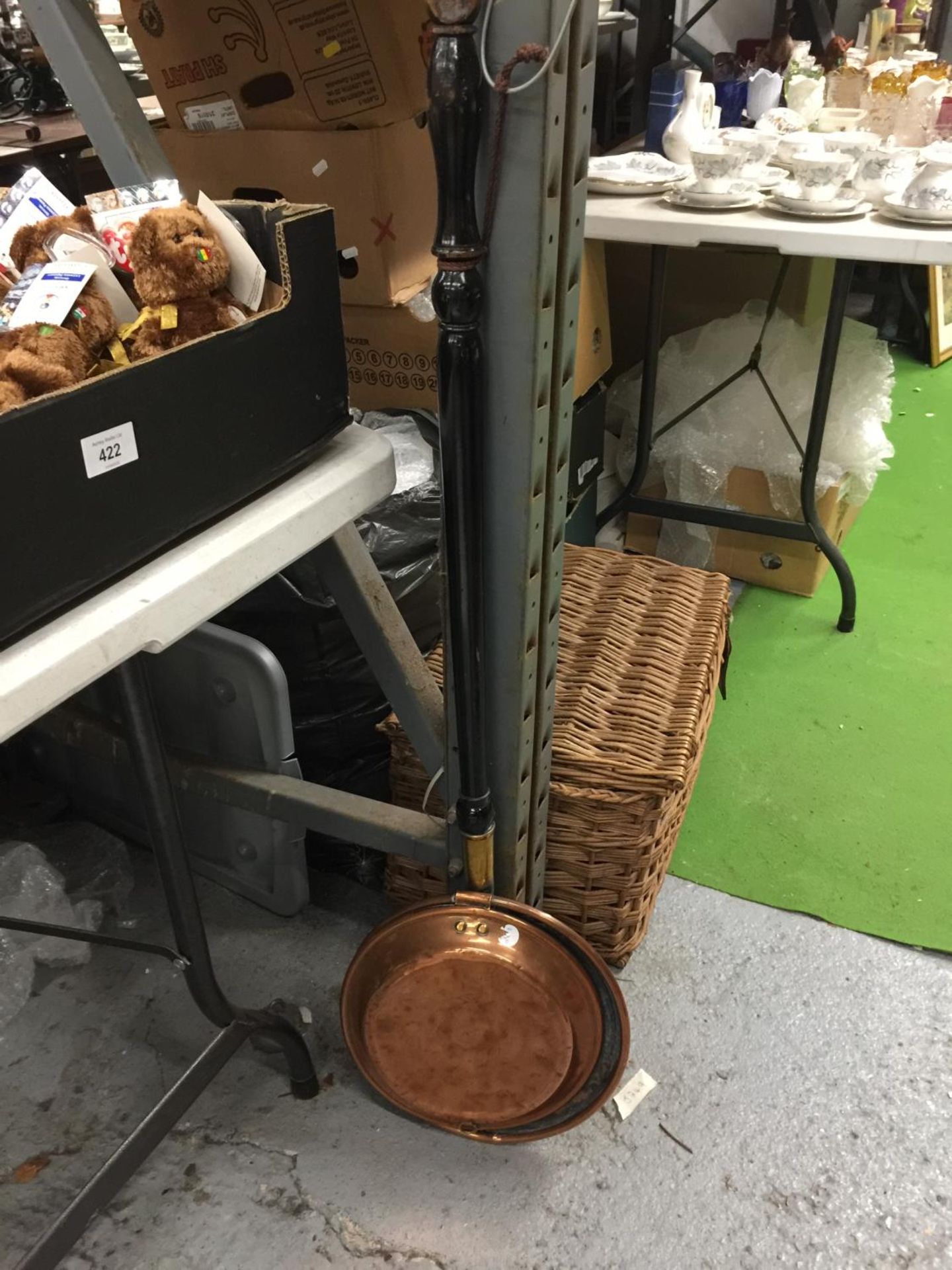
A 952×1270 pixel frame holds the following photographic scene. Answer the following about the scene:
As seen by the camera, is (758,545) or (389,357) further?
(758,545)

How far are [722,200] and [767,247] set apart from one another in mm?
139

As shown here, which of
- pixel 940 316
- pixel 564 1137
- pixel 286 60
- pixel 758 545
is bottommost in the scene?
pixel 564 1137

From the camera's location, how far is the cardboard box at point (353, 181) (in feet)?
4.17

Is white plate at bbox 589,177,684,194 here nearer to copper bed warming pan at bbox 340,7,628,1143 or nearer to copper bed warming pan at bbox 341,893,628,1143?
copper bed warming pan at bbox 340,7,628,1143

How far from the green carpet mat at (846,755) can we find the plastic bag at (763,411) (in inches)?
10.1

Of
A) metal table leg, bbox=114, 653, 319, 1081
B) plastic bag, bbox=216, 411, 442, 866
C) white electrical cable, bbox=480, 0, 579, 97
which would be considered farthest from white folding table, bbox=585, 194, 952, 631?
metal table leg, bbox=114, 653, 319, 1081

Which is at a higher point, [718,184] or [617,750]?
[718,184]

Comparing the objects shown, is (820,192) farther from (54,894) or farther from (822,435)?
(54,894)

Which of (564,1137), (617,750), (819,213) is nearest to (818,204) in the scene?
(819,213)

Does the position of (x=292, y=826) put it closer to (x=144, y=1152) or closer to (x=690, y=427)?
(x=144, y=1152)

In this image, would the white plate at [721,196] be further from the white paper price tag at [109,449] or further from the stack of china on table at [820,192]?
the white paper price tag at [109,449]

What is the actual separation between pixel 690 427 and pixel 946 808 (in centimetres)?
93

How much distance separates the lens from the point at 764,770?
63.3 inches

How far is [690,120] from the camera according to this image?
1.85 metres
